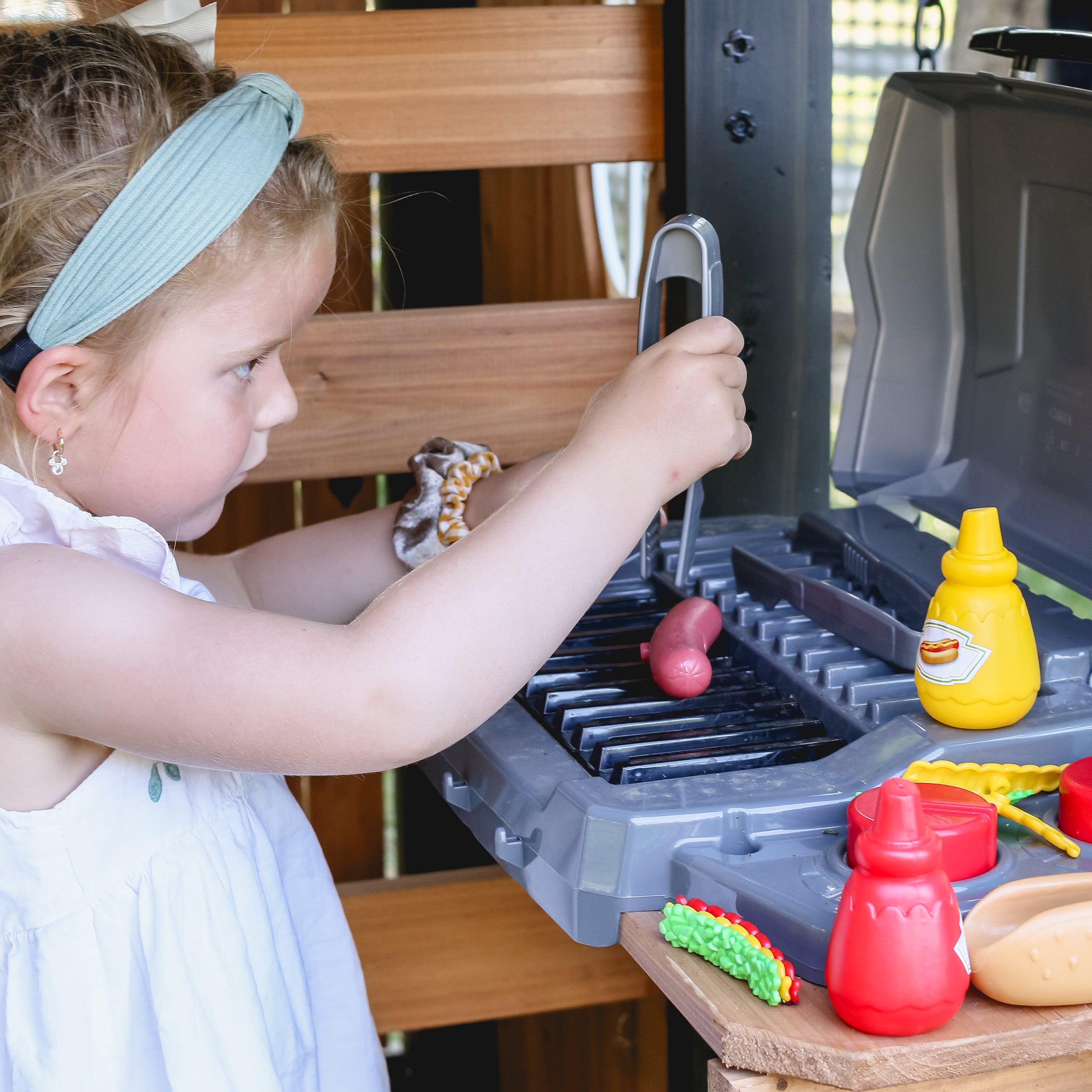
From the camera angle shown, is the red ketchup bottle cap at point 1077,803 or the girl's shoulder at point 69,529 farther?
the girl's shoulder at point 69,529

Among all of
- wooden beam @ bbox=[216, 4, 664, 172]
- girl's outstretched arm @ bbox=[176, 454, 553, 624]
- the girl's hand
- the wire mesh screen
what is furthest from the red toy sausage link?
the wire mesh screen

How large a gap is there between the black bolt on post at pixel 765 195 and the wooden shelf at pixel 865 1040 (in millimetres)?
830

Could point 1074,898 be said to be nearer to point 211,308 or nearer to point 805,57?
point 211,308

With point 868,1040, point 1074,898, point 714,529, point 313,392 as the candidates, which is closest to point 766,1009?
point 868,1040

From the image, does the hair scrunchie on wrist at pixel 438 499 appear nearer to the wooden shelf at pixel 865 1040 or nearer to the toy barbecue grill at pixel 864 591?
the toy barbecue grill at pixel 864 591

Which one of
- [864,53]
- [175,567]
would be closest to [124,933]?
[175,567]

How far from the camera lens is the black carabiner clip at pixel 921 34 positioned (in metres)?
1.08

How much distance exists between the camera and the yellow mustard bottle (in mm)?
702

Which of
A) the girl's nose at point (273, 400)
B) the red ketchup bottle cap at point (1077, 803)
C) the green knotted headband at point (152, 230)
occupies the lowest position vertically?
the red ketchup bottle cap at point (1077, 803)

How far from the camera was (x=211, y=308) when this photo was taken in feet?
2.45

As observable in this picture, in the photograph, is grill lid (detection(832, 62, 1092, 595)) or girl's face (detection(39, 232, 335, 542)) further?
grill lid (detection(832, 62, 1092, 595))

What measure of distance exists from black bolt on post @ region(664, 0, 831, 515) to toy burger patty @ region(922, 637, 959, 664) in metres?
0.61

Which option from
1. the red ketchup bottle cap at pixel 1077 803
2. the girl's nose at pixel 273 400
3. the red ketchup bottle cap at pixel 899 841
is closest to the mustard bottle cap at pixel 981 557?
the red ketchup bottle cap at pixel 1077 803

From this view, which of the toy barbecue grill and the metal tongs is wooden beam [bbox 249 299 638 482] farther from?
the metal tongs
